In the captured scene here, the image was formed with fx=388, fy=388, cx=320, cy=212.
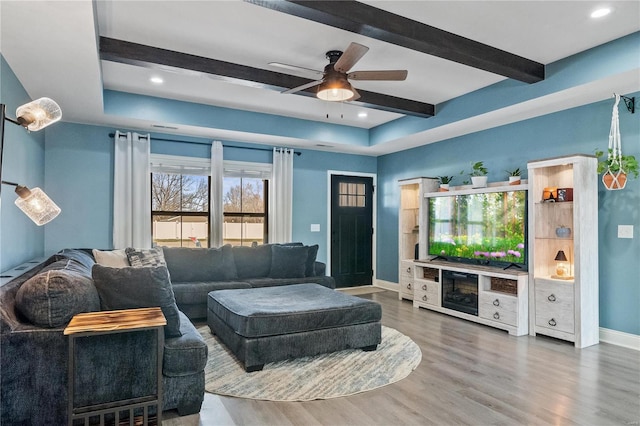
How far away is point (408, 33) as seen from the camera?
2.99 m

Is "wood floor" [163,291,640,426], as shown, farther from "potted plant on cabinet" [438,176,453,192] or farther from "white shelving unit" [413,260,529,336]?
"potted plant on cabinet" [438,176,453,192]

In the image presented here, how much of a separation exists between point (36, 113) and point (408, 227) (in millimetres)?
5257

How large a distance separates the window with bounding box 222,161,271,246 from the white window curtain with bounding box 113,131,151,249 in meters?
1.16

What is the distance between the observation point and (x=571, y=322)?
3869 millimetres

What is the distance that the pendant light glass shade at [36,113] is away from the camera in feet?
6.39

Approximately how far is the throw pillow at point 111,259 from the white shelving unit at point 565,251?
454 cm

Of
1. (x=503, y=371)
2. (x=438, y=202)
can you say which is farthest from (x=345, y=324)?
(x=438, y=202)

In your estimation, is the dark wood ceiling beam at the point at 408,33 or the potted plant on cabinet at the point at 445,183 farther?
the potted plant on cabinet at the point at 445,183

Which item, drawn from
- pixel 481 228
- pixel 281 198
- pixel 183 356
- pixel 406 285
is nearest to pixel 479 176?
pixel 481 228

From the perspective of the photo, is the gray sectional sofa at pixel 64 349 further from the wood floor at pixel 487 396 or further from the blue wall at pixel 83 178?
the blue wall at pixel 83 178

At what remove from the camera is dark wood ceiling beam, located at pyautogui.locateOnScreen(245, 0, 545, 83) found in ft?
8.54

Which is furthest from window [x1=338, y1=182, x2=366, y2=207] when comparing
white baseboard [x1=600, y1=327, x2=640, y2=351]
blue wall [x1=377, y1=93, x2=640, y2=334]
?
white baseboard [x1=600, y1=327, x2=640, y2=351]

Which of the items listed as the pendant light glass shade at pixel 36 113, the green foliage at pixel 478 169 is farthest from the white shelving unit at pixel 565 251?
the pendant light glass shade at pixel 36 113

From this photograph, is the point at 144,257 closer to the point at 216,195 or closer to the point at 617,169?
the point at 216,195
